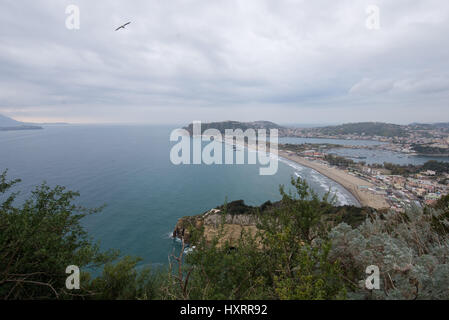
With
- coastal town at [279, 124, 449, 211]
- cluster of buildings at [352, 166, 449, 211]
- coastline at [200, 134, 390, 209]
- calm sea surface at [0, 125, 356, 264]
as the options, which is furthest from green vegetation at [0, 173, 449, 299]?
cluster of buildings at [352, 166, 449, 211]

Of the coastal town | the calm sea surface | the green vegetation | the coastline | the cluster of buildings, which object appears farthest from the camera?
the coastal town

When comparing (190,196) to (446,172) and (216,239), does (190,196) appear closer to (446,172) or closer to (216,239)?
(216,239)

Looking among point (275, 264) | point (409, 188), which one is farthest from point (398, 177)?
point (275, 264)

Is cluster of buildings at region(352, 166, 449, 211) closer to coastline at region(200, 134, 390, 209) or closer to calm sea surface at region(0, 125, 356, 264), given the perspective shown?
coastline at region(200, 134, 390, 209)

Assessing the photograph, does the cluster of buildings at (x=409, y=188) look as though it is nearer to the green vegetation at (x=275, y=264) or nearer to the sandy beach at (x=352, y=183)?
the sandy beach at (x=352, y=183)

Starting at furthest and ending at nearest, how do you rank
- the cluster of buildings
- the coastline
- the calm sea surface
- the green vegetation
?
the coastline → the cluster of buildings → the calm sea surface → the green vegetation

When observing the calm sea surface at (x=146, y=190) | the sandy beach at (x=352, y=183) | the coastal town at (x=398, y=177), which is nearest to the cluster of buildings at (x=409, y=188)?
the coastal town at (x=398, y=177)

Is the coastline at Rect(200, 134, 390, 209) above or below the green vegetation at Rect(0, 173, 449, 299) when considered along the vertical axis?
below

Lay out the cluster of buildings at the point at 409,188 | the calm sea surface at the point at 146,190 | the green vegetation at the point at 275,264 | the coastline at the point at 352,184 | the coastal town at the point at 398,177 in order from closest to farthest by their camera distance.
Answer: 1. the green vegetation at the point at 275,264
2. the calm sea surface at the point at 146,190
3. the cluster of buildings at the point at 409,188
4. the coastline at the point at 352,184
5. the coastal town at the point at 398,177
